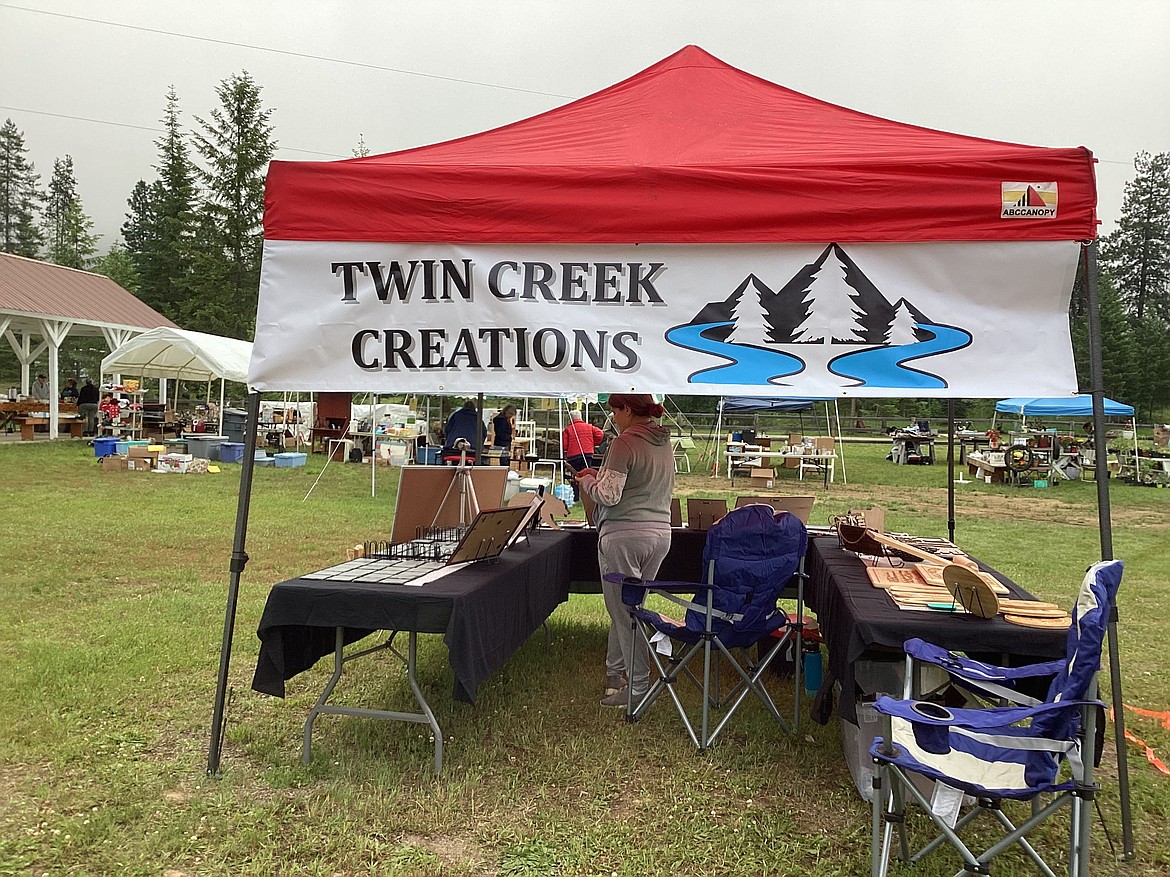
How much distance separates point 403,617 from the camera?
3.36 metres

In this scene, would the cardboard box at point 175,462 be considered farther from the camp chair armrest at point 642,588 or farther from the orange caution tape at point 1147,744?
the orange caution tape at point 1147,744

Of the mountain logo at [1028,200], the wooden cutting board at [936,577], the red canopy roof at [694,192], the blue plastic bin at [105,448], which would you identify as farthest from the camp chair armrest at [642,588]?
the blue plastic bin at [105,448]

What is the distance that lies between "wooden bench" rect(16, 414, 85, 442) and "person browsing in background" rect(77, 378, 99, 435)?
44 cm

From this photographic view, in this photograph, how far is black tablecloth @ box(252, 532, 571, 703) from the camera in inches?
130

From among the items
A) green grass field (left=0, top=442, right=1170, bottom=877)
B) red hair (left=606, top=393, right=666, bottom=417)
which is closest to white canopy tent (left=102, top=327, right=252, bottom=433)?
green grass field (left=0, top=442, right=1170, bottom=877)

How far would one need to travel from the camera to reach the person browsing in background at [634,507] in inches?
169

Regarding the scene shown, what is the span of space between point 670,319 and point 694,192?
1.55ft

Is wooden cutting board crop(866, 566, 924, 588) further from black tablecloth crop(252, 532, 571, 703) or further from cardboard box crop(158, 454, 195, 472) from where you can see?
cardboard box crop(158, 454, 195, 472)

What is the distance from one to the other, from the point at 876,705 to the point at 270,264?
2665 mm

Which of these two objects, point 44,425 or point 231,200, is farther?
point 231,200

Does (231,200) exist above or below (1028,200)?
above

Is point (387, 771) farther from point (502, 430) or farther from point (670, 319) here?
point (502, 430)

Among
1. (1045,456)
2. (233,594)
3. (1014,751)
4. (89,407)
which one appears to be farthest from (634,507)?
(89,407)

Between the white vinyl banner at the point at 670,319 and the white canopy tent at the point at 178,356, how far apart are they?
12456 mm
